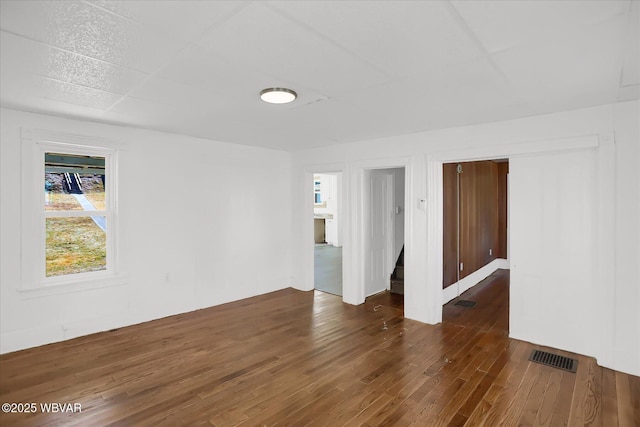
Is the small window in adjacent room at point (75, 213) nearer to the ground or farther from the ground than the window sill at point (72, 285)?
farther from the ground

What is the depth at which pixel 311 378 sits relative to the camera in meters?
2.90

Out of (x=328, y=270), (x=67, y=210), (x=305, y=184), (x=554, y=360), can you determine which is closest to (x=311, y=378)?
(x=554, y=360)

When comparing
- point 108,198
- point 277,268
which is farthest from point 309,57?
point 277,268

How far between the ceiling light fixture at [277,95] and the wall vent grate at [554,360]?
3.37m

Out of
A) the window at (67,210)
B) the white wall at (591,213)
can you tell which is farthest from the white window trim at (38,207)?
the white wall at (591,213)

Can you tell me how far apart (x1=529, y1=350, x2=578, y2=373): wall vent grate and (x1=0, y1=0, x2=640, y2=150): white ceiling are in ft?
7.96

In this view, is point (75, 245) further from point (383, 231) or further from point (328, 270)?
point (328, 270)

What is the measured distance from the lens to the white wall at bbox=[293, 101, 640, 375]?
2951 mm

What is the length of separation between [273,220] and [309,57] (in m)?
3.92

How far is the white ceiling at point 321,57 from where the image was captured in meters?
1.60

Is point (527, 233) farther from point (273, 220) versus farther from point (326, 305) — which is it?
point (273, 220)

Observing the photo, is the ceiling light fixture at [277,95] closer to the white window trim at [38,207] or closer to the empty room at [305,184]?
the empty room at [305,184]

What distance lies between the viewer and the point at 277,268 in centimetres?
584

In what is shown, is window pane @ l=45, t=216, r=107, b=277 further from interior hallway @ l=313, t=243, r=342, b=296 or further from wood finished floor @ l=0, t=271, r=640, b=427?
interior hallway @ l=313, t=243, r=342, b=296
